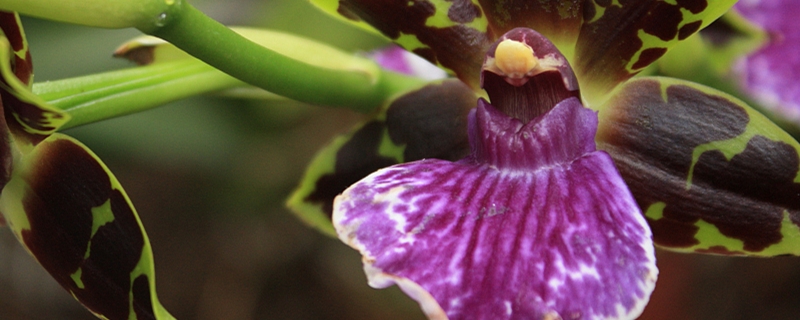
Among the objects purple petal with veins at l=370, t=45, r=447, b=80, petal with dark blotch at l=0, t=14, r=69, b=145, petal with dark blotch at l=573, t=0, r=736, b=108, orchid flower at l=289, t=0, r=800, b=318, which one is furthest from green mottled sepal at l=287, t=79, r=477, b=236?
purple petal with veins at l=370, t=45, r=447, b=80

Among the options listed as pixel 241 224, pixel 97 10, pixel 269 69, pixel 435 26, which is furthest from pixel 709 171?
pixel 241 224

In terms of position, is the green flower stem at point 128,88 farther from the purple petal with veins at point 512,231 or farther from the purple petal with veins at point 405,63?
the purple petal with veins at point 405,63

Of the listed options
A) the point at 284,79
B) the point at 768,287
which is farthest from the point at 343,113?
the point at 284,79

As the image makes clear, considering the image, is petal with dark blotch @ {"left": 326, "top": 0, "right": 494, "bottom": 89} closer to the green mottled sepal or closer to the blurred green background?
the green mottled sepal

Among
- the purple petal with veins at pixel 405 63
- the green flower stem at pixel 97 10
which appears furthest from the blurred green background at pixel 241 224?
the green flower stem at pixel 97 10

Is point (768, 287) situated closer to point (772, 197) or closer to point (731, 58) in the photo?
point (731, 58)

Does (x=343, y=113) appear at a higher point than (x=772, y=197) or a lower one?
lower
